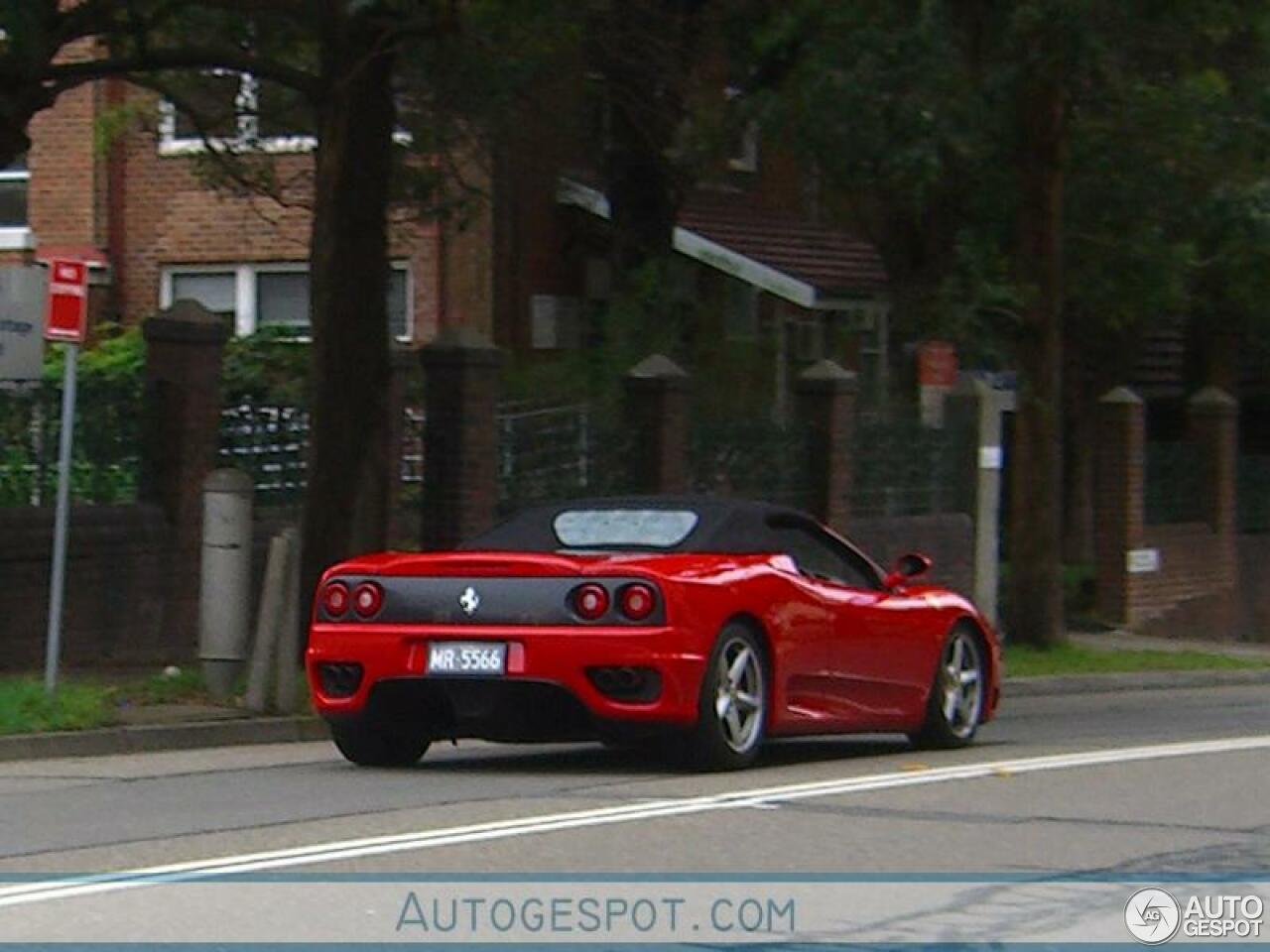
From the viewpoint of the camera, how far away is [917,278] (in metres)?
26.9

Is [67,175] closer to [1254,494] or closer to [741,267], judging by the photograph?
[741,267]

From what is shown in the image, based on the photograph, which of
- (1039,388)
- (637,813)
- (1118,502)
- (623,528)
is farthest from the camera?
(1118,502)

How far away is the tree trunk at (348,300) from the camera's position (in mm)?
17344

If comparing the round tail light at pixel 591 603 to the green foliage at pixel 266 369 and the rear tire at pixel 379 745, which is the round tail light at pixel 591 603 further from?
the green foliage at pixel 266 369

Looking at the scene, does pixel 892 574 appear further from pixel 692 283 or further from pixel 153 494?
pixel 692 283

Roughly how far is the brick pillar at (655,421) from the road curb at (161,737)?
8.42 meters

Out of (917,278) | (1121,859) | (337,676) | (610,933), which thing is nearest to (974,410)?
(917,278)

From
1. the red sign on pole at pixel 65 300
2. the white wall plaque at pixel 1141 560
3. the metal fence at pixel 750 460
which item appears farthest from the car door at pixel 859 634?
the white wall plaque at pixel 1141 560

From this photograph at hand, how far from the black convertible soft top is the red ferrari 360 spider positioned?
1 centimetres

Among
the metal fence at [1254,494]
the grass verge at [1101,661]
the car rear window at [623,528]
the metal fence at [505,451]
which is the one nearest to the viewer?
the car rear window at [623,528]

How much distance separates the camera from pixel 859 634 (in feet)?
44.7

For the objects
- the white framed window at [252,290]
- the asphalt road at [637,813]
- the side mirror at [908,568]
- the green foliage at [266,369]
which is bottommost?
the asphalt road at [637,813]

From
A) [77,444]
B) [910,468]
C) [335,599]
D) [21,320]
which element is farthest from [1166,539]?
[335,599]

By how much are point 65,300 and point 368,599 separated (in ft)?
10.7
